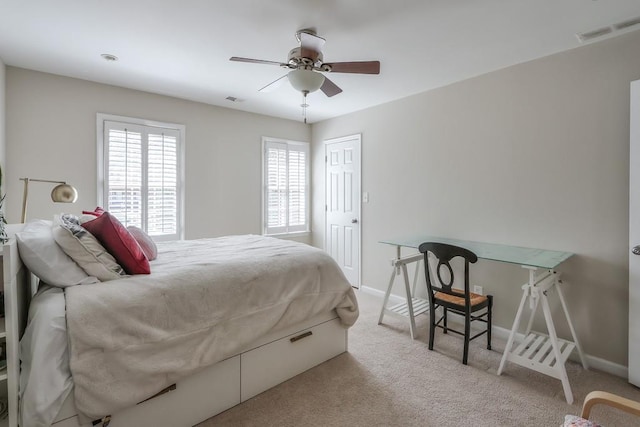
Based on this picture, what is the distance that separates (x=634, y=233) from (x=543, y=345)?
3.41ft

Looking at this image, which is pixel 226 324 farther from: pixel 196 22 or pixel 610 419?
pixel 610 419

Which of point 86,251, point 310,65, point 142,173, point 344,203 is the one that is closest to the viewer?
point 86,251

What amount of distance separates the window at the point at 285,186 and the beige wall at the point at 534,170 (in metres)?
1.58

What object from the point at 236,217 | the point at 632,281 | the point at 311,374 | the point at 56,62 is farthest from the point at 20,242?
the point at 632,281

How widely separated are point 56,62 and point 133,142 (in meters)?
0.96

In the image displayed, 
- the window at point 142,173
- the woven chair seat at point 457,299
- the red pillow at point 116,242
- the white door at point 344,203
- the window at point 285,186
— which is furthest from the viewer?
the window at point 285,186

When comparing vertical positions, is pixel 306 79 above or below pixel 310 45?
below

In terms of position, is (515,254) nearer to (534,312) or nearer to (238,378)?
(534,312)

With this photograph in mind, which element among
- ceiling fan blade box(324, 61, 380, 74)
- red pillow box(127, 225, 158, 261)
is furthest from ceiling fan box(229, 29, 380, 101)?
red pillow box(127, 225, 158, 261)

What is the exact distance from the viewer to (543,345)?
2.44 meters

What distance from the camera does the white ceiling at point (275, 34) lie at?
79.1 inches

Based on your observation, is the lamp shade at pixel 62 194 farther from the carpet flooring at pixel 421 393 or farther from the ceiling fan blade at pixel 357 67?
the ceiling fan blade at pixel 357 67

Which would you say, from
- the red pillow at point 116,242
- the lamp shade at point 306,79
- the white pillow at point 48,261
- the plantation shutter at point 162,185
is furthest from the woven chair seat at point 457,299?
the plantation shutter at point 162,185

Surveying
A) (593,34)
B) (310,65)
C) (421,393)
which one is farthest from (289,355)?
(593,34)
